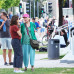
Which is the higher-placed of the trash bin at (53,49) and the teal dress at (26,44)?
the teal dress at (26,44)

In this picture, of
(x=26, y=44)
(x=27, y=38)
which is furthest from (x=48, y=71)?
(x=27, y=38)

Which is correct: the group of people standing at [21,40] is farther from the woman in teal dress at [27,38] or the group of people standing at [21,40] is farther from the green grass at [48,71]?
the green grass at [48,71]

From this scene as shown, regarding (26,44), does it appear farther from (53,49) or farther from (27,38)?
(53,49)

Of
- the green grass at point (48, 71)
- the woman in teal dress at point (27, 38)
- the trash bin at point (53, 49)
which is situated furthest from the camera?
the trash bin at point (53, 49)

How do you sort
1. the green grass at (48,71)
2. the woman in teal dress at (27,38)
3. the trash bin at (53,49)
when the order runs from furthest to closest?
the trash bin at (53,49)
the woman in teal dress at (27,38)
the green grass at (48,71)

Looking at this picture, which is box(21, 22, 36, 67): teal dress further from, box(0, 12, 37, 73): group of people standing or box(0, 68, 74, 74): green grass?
box(0, 68, 74, 74): green grass

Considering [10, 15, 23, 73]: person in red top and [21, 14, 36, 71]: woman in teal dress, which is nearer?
[10, 15, 23, 73]: person in red top

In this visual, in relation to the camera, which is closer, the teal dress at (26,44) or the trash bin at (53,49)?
the teal dress at (26,44)

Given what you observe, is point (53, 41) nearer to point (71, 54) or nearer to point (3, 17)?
point (71, 54)

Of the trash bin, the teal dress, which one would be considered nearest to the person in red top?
the teal dress

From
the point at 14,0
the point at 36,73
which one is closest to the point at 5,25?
the point at 36,73

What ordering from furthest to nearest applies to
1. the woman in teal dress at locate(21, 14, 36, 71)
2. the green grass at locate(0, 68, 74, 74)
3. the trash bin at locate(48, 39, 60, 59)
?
the trash bin at locate(48, 39, 60, 59) → the woman in teal dress at locate(21, 14, 36, 71) → the green grass at locate(0, 68, 74, 74)

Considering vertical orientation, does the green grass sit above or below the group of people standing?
below

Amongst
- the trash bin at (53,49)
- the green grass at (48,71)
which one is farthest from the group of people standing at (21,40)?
the trash bin at (53,49)
